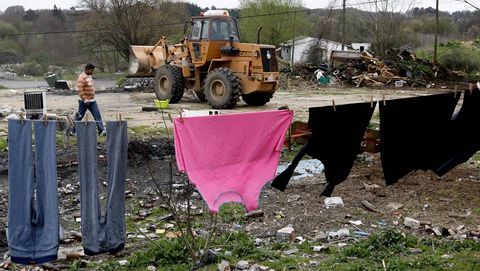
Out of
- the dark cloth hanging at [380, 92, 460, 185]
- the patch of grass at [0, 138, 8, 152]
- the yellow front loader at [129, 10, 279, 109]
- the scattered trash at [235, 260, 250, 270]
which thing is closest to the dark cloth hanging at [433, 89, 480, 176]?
the dark cloth hanging at [380, 92, 460, 185]

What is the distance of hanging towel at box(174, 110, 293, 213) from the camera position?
5801 mm

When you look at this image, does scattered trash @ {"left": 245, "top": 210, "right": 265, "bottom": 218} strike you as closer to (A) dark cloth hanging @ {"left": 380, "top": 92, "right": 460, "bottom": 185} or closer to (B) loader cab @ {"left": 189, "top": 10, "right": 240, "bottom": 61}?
(A) dark cloth hanging @ {"left": 380, "top": 92, "right": 460, "bottom": 185}

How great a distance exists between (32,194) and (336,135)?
9.67ft

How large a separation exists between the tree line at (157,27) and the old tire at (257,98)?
1943cm

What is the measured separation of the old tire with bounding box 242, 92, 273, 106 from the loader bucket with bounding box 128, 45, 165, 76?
311 cm

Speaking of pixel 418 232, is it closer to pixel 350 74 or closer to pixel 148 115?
pixel 148 115

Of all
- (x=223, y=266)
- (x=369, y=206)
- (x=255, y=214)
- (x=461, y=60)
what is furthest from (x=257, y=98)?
(x=461, y=60)

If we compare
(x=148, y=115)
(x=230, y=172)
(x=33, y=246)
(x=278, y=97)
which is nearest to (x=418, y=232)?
(x=230, y=172)

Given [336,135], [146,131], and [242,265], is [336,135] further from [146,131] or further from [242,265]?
[146,131]

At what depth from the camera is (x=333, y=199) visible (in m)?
8.33

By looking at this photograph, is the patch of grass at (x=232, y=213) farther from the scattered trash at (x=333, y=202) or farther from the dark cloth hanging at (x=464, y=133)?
the dark cloth hanging at (x=464, y=133)

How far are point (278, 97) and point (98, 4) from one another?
27521 mm

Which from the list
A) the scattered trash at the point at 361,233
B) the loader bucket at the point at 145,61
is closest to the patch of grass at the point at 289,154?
the scattered trash at the point at 361,233

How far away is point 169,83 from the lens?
63.9 ft
